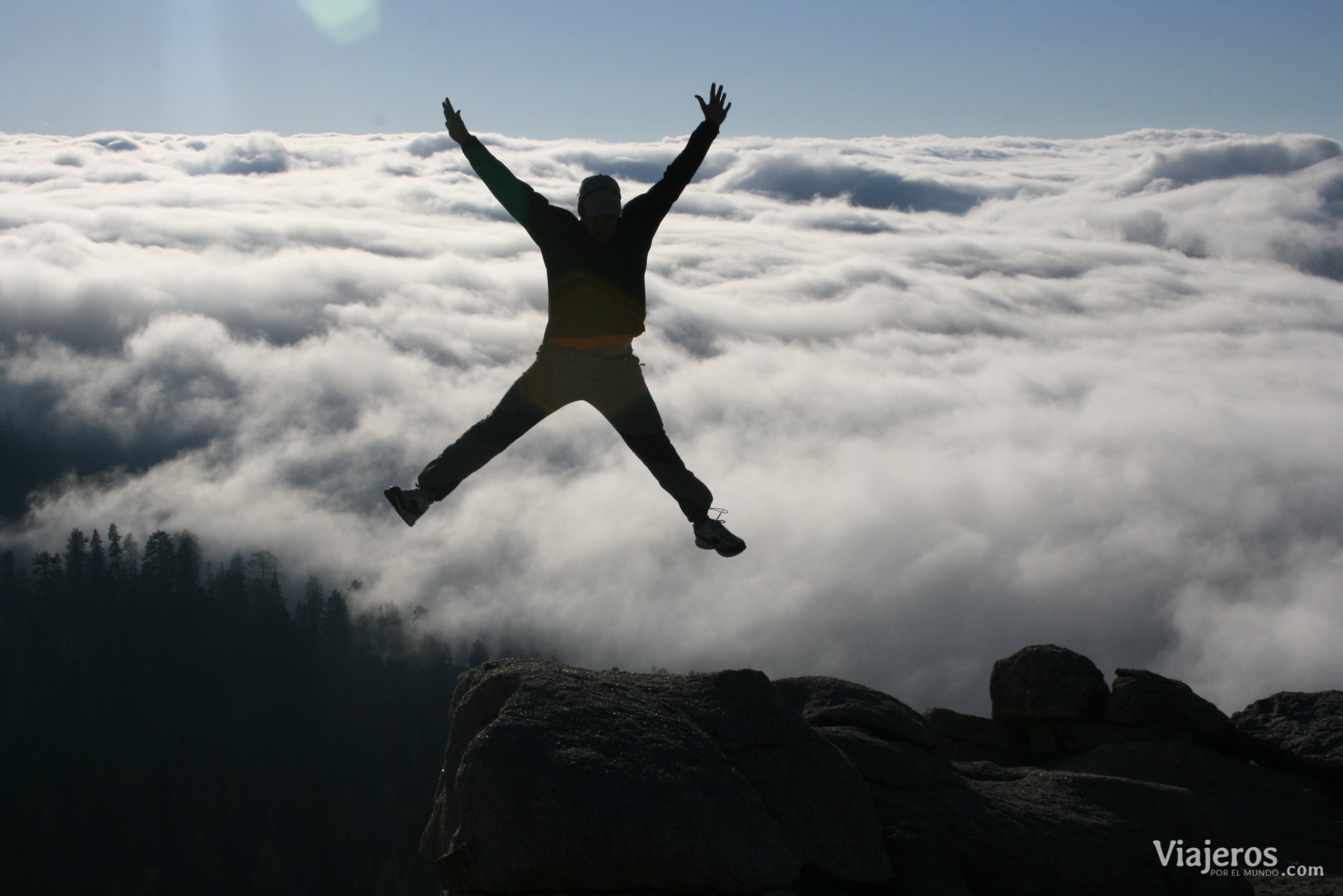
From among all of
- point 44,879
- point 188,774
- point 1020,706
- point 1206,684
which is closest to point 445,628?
point 188,774

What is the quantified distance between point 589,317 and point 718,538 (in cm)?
244

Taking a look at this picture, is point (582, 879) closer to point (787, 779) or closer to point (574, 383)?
point (787, 779)

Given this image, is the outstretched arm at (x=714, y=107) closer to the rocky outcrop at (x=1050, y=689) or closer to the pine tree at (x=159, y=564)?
the rocky outcrop at (x=1050, y=689)

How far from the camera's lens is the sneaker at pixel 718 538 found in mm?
9156

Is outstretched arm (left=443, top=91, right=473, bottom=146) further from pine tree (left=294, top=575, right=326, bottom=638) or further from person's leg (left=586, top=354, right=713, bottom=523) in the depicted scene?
pine tree (left=294, top=575, right=326, bottom=638)

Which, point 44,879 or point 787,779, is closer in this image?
point 787,779

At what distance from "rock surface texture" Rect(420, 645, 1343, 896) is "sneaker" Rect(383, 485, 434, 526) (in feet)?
5.70

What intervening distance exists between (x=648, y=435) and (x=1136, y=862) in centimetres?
641

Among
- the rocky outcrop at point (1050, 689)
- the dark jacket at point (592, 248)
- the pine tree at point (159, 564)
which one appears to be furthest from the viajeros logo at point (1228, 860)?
the pine tree at point (159, 564)

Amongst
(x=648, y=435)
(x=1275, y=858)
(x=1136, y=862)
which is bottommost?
(x=1275, y=858)

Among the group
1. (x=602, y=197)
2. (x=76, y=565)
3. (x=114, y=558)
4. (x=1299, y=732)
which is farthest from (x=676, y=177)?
(x=114, y=558)

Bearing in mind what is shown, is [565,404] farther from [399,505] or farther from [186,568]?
[186,568]

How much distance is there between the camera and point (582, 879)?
729 cm

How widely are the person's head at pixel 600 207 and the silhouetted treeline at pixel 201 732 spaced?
58.6 meters
